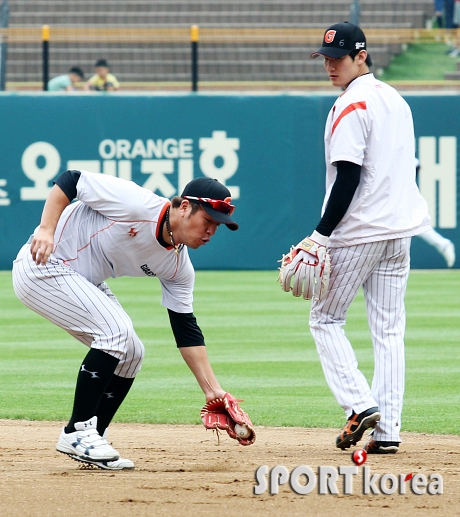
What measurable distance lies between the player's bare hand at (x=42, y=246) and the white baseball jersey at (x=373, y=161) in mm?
1326

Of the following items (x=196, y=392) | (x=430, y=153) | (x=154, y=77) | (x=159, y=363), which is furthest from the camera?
(x=154, y=77)

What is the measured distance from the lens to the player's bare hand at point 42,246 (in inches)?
167

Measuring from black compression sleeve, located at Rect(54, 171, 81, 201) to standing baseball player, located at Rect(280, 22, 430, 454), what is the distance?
1106 mm

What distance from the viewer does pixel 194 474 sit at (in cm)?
434

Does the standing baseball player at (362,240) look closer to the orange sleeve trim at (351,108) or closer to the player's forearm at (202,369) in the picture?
the orange sleeve trim at (351,108)

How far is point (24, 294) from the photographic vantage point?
4.50 meters

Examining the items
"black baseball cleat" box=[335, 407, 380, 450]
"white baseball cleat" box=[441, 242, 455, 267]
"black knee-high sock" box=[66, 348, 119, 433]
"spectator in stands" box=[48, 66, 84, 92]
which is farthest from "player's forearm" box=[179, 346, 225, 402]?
"spectator in stands" box=[48, 66, 84, 92]

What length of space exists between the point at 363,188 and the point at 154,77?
15337 millimetres

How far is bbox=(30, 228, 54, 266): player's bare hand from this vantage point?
4238 mm

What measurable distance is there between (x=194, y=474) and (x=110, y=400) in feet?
1.91

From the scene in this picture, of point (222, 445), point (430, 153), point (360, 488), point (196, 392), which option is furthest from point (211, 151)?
point (360, 488)

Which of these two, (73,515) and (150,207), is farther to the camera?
(150,207)

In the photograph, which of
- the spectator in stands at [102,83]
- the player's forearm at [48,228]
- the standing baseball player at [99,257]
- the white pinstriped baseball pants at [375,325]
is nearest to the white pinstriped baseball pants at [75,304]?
the standing baseball player at [99,257]

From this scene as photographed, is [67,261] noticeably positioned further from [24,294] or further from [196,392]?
[196,392]
